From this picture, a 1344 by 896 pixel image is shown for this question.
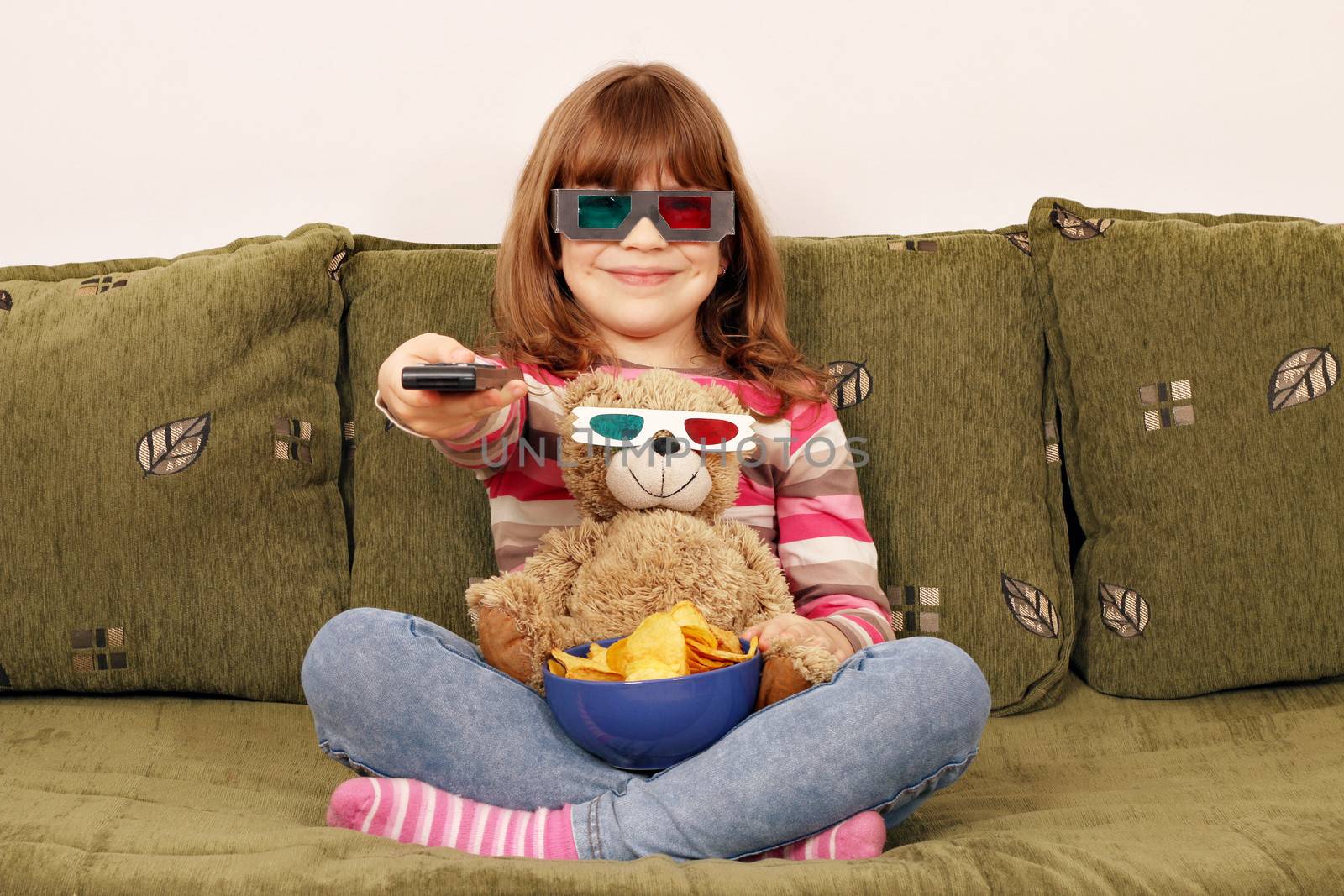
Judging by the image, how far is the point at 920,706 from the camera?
0.86 meters

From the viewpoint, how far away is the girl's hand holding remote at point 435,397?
91 cm

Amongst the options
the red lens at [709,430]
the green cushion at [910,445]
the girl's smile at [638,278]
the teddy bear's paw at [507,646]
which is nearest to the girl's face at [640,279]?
the girl's smile at [638,278]

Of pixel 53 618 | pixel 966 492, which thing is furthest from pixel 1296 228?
pixel 53 618

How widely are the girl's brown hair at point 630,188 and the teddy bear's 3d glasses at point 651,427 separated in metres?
0.23

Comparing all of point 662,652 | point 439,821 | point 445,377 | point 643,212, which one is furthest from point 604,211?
point 439,821

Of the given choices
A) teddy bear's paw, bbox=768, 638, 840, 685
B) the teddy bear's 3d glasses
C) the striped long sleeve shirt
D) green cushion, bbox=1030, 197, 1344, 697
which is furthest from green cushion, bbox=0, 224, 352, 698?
green cushion, bbox=1030, 197, 1344, 697

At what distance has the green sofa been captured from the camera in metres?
1.21

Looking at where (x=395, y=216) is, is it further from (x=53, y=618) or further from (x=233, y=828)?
(x=233, y=828)

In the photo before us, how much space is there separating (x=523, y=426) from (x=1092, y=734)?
25.8 inches

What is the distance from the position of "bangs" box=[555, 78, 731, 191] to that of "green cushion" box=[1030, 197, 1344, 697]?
0.44m

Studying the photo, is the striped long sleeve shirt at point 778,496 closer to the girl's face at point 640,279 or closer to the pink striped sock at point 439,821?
the girl's face at point 640,279

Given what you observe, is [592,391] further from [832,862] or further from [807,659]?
[832,862]

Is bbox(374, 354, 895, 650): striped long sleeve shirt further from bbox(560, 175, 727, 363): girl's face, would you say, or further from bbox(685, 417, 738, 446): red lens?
bbox(685, 417, 738, 446): red lens

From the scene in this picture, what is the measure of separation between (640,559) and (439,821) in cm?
25
